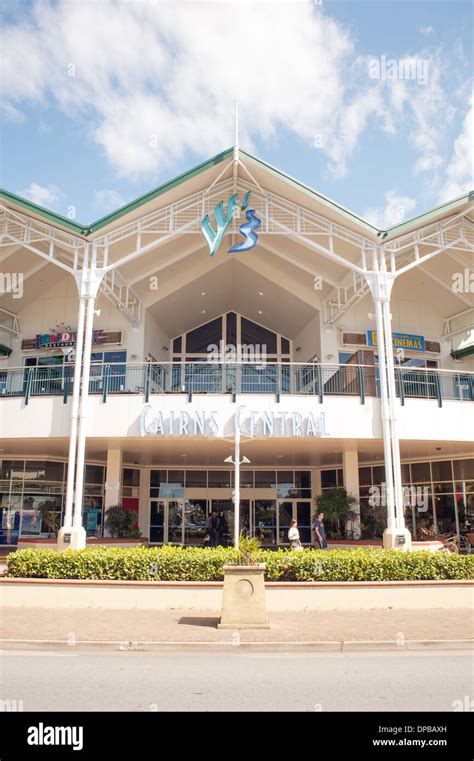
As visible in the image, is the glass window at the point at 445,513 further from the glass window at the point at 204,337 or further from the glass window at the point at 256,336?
the glass window at the point at 204,337

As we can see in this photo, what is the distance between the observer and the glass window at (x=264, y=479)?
84.0ft

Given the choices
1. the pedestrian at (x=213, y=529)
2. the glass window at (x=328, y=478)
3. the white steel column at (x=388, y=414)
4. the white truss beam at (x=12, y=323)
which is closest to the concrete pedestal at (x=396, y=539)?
the white steel column at (x=388, y=414)

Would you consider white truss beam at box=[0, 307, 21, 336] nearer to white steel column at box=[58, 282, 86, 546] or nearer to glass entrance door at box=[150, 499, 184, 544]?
white steel column at box=[58, 282, 86, 546]

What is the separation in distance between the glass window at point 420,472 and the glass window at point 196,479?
28.0 ft

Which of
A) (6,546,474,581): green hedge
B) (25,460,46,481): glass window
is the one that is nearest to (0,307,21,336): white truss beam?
(25,460,46,481): glass window

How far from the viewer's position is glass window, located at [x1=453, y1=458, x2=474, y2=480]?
2129cm

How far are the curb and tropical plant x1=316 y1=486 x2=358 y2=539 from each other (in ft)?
33.2

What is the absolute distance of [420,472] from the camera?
23062 millimetres

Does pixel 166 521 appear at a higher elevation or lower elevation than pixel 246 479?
lower

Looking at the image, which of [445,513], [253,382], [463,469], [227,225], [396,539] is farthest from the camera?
[445,513]

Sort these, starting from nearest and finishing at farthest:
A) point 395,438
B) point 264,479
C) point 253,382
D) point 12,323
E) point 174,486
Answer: point 395,438 < point 253,382 < point 12,323 < point 174,486 < point 264,479

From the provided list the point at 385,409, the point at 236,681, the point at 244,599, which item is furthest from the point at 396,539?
the point at 236,681

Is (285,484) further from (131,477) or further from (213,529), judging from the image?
(131,477)

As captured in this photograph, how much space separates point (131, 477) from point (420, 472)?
458 inches
